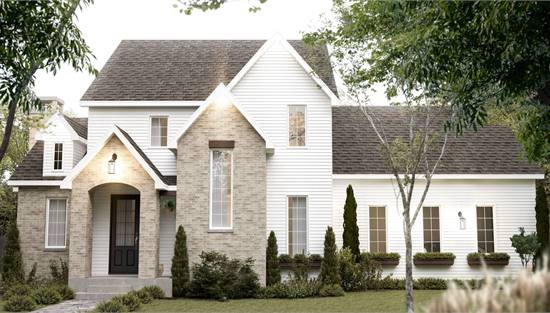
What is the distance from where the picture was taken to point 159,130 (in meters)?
23.0

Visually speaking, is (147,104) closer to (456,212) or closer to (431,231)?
(431,231)

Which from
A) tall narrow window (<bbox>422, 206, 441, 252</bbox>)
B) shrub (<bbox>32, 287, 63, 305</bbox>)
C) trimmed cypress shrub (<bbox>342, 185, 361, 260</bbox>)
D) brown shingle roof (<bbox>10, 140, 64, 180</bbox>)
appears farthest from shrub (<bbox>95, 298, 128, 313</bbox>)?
tall narrow window (<bbox>422, 206, 441, 252</bbox>)

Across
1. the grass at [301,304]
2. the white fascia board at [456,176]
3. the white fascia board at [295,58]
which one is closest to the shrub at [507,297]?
the grass at [301,304]

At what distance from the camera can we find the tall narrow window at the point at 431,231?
22.7m

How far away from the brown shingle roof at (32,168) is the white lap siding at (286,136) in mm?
7635

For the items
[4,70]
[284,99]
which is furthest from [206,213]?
[4,70]

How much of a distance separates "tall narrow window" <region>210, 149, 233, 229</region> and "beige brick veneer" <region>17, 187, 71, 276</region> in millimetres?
5600

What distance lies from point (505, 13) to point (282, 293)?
12362 mm

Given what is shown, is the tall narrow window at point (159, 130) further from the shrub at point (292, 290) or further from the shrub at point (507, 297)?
the shrub at point (507, 297)

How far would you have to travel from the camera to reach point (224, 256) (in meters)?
19.1

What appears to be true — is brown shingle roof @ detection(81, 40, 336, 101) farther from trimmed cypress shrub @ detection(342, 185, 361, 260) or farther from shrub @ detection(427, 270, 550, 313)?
shrub @ detection(427, 270, 550, 313)

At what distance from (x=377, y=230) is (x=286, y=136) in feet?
16.1

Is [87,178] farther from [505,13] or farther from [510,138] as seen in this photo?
[510,138]

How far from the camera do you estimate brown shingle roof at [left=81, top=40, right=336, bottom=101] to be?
22.8 m
